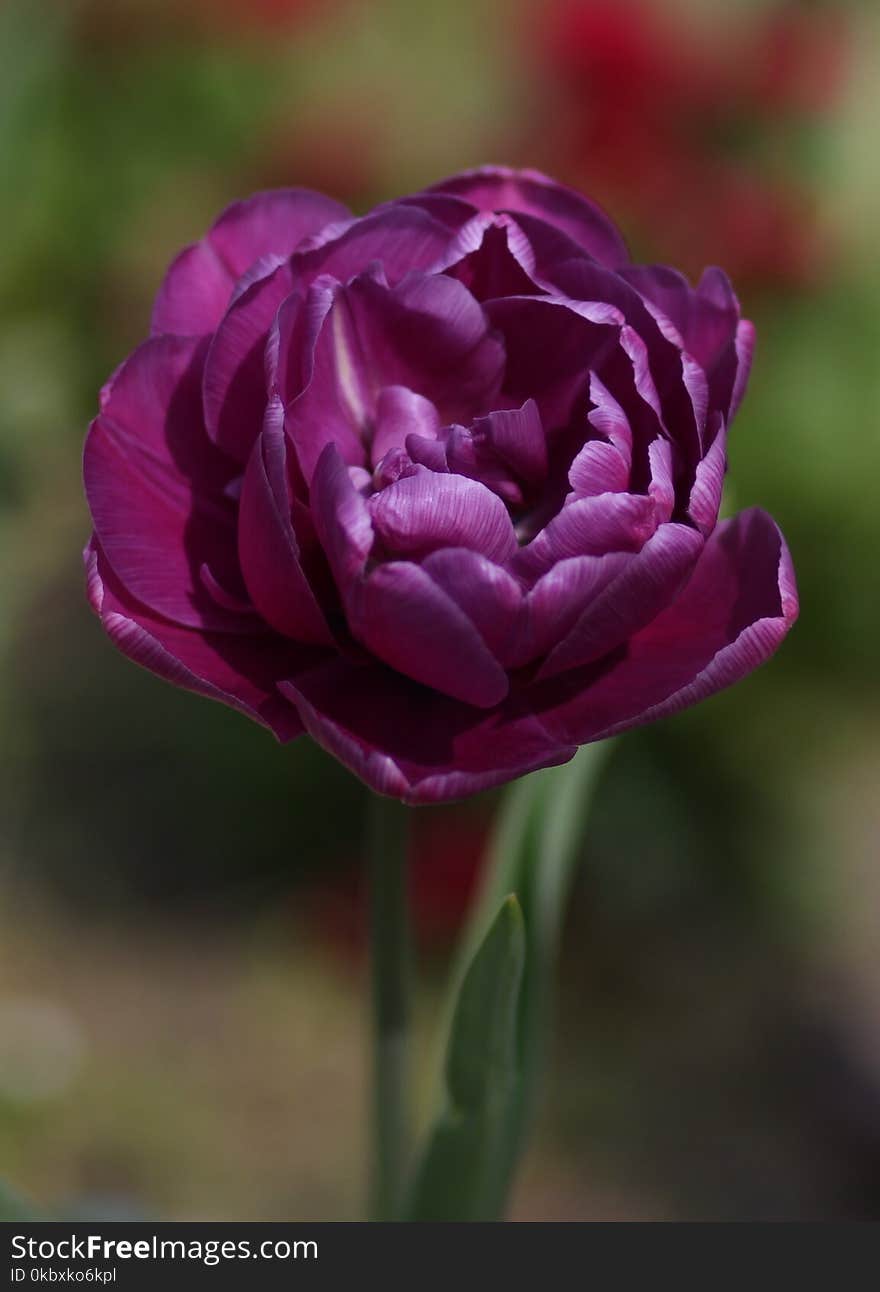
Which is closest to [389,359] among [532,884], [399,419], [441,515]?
[399,419]

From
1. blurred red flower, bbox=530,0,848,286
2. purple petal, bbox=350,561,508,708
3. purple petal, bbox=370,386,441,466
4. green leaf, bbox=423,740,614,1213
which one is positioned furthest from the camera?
blurred red flower, bbox=530,0,848,286

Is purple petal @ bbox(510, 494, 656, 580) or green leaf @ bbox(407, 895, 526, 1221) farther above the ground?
purple petal @ bbox(510, 494, 656, 580)

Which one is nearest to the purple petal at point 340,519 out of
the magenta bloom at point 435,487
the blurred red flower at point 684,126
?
the magenta bloom at point 435,487

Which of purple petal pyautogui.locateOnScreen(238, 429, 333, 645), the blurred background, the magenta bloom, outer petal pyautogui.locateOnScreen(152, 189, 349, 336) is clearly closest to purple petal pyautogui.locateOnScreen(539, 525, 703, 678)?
the magenta bloom

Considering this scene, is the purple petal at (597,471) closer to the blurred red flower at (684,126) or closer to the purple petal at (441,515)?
the purple petal at (441,515)

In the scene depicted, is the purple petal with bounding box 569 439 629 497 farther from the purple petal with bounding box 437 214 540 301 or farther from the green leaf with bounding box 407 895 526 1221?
the green leaf with bounding box 407 895 526 1221

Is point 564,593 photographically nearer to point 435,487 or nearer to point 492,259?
point 435,487

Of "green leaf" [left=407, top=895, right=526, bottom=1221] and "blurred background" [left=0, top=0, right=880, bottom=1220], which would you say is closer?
"green leaf" [left=407, top=895, right=526, bottom=1221]
